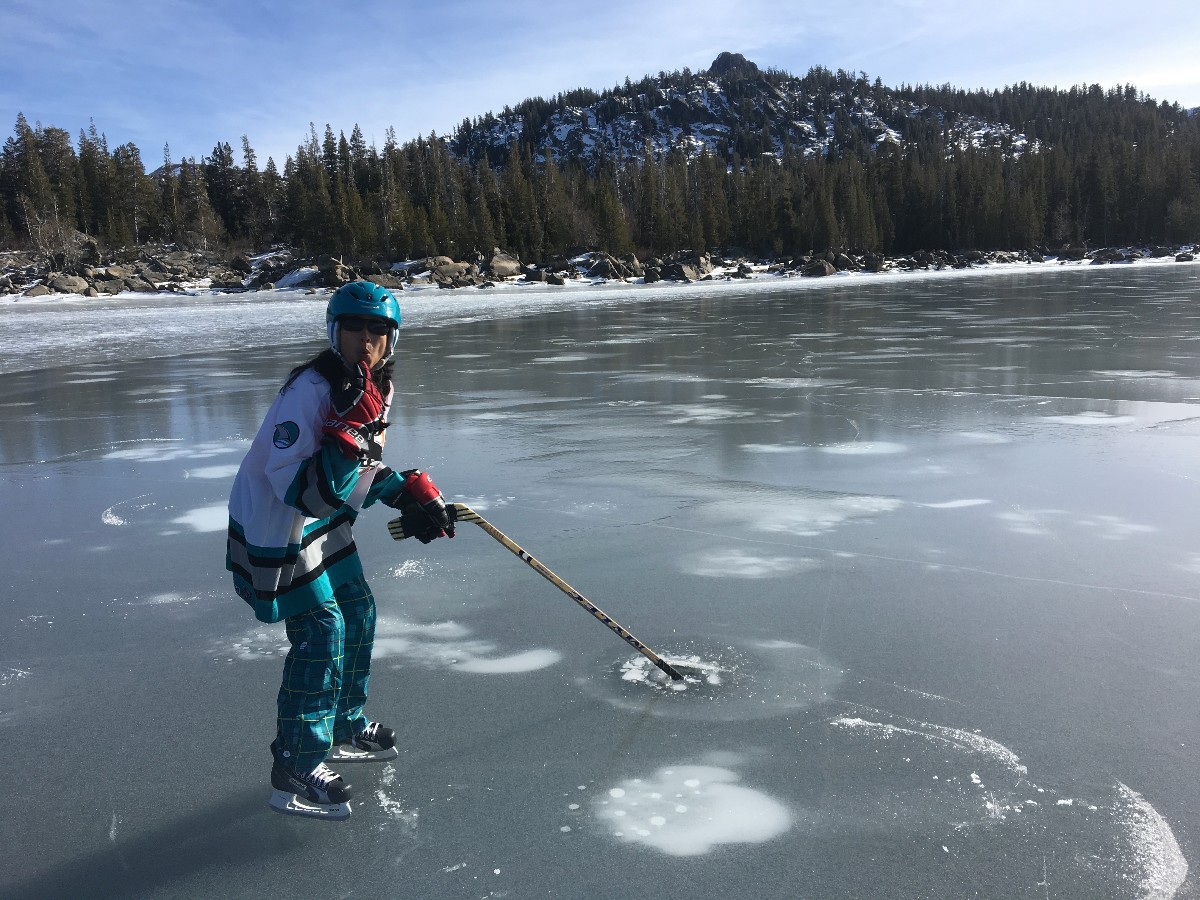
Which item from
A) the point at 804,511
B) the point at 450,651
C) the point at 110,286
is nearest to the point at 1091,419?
the point at 804,511

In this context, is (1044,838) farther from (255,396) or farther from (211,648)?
(255,396)

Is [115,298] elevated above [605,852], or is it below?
above

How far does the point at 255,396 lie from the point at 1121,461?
349 inches

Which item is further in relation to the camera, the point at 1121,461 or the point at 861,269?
the point at 861,269

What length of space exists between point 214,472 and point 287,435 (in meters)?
4.83

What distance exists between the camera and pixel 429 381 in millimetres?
11742

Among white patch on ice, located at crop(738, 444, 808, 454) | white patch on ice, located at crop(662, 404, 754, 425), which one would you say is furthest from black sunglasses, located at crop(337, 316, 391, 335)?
white patch on ice, located at crop(662, 404, 754, 425)

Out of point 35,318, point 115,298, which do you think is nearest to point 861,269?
point 115,298

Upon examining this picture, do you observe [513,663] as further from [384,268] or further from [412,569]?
[384,268]

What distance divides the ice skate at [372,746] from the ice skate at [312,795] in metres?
0.25

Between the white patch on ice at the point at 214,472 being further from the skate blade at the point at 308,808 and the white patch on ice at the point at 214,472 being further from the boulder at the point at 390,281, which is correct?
the boulder at the point at 390,281

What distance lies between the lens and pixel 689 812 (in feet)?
8.24

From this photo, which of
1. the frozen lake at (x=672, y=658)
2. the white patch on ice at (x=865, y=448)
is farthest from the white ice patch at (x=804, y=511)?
the white patch on ice at (x=865, y=448)

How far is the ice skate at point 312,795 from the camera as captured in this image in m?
2.52
